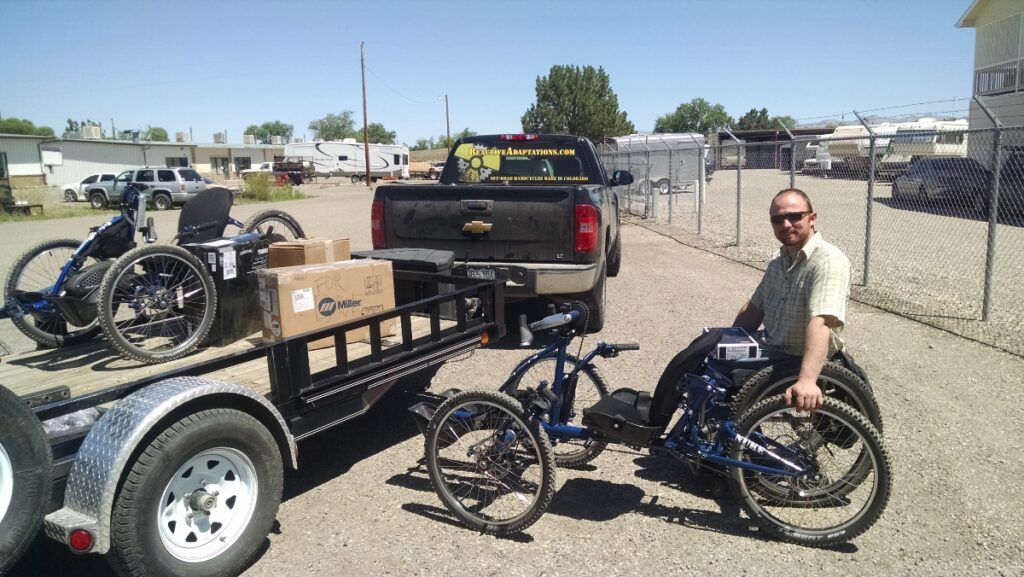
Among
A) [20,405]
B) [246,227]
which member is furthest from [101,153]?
[20,405]

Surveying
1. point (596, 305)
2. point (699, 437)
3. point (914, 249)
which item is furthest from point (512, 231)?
point (914, 249)

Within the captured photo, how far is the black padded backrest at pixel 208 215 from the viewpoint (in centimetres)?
507

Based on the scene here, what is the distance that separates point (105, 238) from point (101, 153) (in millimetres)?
56630

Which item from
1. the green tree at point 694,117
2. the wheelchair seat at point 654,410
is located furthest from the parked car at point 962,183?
the green tree at point 694,117

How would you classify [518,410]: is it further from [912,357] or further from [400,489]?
[912,357]

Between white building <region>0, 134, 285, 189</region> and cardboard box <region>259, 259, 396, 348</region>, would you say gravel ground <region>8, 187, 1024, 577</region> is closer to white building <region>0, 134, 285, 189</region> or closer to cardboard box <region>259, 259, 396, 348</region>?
cardboard box <region>259, 259, 396, 348</region>

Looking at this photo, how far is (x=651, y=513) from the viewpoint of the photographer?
366cm

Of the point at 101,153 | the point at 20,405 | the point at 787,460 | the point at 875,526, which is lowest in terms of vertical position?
the point at 875,526

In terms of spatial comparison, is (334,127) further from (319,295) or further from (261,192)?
(319,295)

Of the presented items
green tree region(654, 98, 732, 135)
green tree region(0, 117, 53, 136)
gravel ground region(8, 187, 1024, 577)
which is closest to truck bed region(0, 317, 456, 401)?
gravel ground region(8, 187, 1024, 577)

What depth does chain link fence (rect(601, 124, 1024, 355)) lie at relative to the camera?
746cm

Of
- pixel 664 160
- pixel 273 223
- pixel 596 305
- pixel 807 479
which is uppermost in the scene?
pixel 664 160

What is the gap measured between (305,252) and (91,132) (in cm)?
6003

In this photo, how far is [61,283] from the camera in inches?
178
